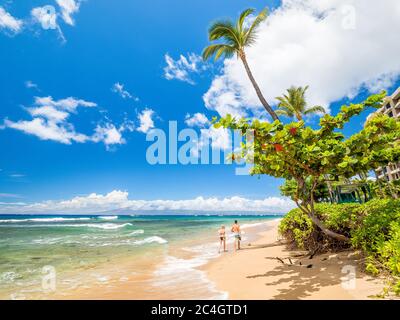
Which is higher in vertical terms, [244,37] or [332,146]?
[244,37]

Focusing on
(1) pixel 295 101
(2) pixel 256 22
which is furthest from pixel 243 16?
(1) pixel 295 101

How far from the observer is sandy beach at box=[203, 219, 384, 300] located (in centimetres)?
611

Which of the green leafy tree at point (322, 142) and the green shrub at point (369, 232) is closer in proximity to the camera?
the green shrub at point (369, 232)

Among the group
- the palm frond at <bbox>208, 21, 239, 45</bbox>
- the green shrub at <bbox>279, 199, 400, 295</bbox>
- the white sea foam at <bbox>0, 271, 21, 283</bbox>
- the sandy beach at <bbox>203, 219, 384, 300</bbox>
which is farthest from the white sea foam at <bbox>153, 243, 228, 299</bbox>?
the palm frond at <bbox>208, 21, 239, 45</bbox>

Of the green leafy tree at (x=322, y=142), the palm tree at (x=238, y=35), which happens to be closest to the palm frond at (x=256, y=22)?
the palm tree at (x=238, y=35)

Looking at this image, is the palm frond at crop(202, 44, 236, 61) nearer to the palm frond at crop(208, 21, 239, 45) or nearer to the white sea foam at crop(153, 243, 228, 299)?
the palm frond at crop(208, 21, 239, 45)

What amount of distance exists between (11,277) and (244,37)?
16.2m

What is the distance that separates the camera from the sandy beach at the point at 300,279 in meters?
6.11

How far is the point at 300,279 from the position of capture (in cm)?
752

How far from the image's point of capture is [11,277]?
36.4 feet

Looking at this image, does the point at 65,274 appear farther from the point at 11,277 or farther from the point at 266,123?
the point at 266,123

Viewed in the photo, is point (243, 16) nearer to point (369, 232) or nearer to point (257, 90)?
point (257, 90)

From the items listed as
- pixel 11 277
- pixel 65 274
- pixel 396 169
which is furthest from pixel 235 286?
pixel 396 169

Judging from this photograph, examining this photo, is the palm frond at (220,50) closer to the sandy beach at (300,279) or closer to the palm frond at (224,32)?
the palm frond at (224,32)
